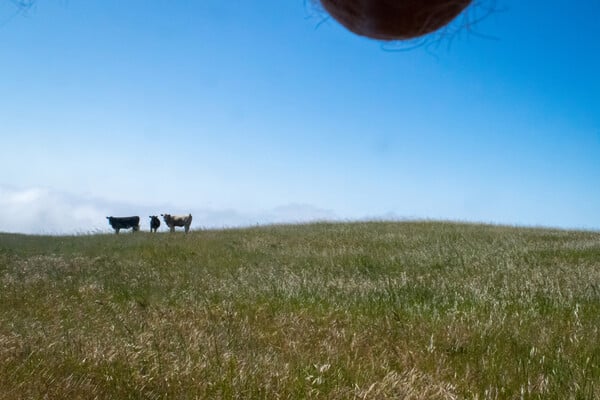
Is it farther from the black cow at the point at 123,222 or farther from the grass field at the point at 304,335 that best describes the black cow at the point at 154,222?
the grass field at the point at 304,335

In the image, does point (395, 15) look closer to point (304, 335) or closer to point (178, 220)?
point (304, 335)

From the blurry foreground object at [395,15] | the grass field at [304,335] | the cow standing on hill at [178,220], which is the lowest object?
the grass field at [304,335]

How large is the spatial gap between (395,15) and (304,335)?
165 inches

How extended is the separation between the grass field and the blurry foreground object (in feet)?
9.00

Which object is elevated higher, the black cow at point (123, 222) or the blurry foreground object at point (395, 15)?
the black cow at point (123, 222)

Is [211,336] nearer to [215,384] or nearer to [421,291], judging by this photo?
[215,384]

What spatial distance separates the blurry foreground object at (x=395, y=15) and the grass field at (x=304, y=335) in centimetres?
274

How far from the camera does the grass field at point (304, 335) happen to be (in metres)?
3.95

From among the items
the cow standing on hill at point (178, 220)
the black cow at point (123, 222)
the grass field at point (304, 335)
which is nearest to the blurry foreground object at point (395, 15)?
the grass field at point (304, 335)

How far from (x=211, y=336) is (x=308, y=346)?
0.79 meters

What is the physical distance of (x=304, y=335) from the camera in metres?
5.37

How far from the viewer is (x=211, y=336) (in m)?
4.99

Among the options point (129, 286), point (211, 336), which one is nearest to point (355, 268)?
point (129, 286)

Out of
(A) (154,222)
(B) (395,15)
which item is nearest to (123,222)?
(A) (154,222)
